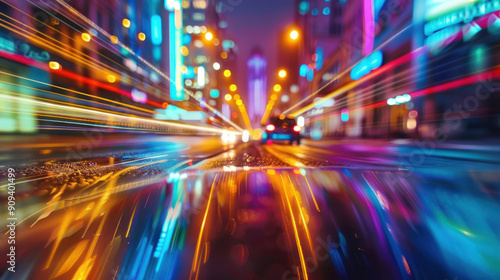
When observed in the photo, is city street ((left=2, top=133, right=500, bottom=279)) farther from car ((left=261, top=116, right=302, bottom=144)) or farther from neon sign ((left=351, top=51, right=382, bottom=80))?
neon sign ((left=351, top=51, right=382, bottom=80))

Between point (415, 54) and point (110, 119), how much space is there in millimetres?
23672

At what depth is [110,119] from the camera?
20156mm

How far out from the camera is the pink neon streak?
29734mm

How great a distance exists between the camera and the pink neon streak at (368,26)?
2973cm

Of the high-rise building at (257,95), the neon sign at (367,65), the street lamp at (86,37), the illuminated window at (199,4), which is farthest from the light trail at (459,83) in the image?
the high-rise building at (257,95)

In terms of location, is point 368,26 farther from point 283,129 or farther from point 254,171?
point 254,171

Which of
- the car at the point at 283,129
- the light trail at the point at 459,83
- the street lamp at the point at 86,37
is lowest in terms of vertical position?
the car at the point at 283,129

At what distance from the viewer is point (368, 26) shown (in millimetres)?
30641

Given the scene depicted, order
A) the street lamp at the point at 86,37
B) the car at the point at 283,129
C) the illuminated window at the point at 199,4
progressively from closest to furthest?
the car at the point at 283,129
the street lamp at the point at 86,37
the illuminated window at the point at 199,4

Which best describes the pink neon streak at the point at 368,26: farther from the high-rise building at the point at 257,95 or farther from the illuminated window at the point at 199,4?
the high-rise building at the point at 257,95

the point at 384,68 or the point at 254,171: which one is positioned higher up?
the point at 384,68

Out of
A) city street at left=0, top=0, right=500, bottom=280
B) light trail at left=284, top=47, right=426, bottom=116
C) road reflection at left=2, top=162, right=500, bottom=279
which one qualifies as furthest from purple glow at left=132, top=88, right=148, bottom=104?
road reflection at left=2, top=162, right=500, bottom=279

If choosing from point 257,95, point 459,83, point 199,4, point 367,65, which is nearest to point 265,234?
point 459,83

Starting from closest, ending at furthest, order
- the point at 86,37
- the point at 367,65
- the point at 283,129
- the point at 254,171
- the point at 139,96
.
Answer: the point at 254,171 → the point at 283,129 → the point at 86,37 → the point at 139,96 → the point at 367,65
